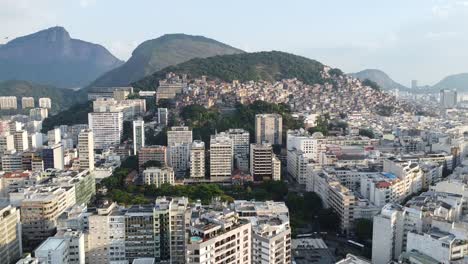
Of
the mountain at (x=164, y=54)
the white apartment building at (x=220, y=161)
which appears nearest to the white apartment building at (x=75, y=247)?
the white apartment building at (x=220, y=161)

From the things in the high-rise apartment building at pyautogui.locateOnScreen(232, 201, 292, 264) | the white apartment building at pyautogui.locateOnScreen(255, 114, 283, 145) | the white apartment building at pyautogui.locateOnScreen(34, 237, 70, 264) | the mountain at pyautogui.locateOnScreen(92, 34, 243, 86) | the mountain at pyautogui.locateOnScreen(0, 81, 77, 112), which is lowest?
the white apartment building at pyautogui.locateOnScreen(34, 237, 70, 264)

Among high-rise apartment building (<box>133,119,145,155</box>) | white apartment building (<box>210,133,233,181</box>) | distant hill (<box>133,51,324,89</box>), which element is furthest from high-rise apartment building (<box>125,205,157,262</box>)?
distant hill (<box>133,51,324,89</box>)

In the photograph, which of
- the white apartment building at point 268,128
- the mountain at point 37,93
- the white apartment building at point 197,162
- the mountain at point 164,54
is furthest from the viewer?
the mountain at point 164,54

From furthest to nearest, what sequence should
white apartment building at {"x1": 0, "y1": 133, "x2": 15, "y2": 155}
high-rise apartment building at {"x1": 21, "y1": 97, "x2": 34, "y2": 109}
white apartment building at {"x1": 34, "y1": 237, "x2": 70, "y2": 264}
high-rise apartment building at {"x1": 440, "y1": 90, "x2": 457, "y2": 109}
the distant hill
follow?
high-rise apartment building at {"x1": 440, "y1": 90, "x2": 457, "y2": 109}, high-rise apartment building at {"x1": 21, "y1": 97, "x2": 34, "y2": 109}, the distant hill, white apartment building at {"x1": 0, "y1": 133, "x2": 15, "y2": 155}, white apartment building at {"x1": 34, "y1": 237, "x2": 70, "y2": 264}

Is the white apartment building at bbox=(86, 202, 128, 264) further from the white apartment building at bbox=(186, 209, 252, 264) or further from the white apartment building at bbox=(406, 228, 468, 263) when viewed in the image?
the white apartment building at bbox=(406, 228, 468, 263)

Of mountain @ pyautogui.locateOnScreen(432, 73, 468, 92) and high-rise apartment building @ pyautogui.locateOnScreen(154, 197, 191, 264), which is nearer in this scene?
high-rise apartment building @ pyautogui.locateOnScreen(154, 197, 191, 264)

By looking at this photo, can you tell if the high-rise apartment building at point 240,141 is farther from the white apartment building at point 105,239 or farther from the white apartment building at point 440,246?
the white apartment building at point 440,246
